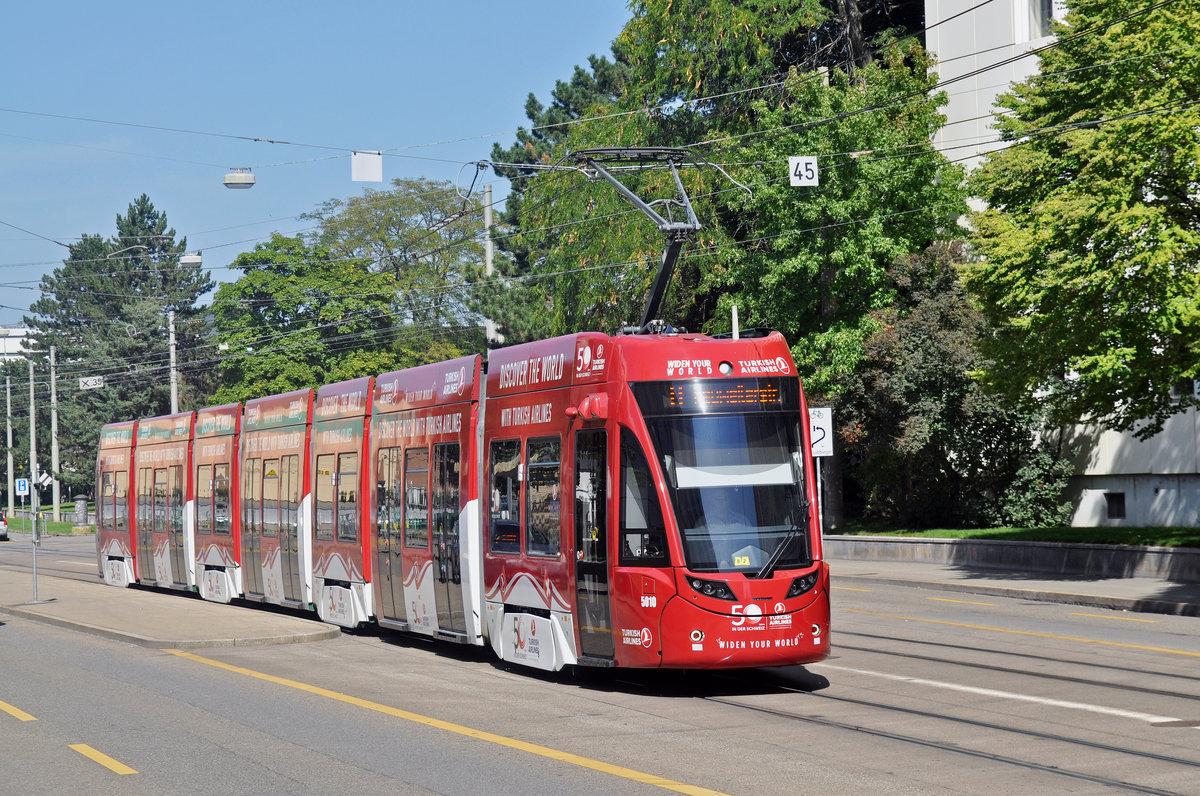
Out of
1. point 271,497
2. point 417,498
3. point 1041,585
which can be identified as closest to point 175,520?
point 271,497

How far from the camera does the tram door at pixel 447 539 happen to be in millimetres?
15305

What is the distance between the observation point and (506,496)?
14336mm

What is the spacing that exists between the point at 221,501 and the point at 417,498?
888cm

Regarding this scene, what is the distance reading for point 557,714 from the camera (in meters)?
11.1

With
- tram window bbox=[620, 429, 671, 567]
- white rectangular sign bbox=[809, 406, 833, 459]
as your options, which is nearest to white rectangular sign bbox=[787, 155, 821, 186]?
white rectangular sign bbox=[809, 406, 833, 459]

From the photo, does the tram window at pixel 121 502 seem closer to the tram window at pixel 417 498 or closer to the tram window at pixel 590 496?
the tram window at pixel 417 498

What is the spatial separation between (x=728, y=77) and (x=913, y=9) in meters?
10.3

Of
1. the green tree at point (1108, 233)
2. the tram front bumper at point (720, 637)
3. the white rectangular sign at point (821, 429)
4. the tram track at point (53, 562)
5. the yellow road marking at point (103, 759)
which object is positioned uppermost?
the green tree at point (1108, 233)

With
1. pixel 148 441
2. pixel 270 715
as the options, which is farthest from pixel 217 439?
pixel 270 715

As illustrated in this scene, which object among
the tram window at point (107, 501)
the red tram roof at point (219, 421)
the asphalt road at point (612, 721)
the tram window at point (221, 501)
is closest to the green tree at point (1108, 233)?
the asphalt road at point (612, 721)

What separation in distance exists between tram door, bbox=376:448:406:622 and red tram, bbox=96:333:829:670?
0.04 meters

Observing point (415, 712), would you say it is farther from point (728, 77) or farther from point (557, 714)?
point (728, 77)

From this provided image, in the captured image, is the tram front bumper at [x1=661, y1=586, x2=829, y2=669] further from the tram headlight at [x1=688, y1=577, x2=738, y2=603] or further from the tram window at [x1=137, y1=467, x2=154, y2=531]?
the tram window at [x1=137, y1=467, x2=154, y2=531]

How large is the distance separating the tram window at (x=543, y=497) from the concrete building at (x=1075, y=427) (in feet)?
59.6
